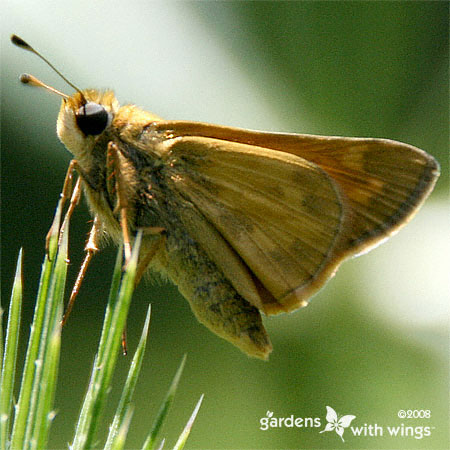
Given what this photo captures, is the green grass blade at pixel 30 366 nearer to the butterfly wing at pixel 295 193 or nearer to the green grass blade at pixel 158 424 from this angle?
the green grass blade at pixel 158 424

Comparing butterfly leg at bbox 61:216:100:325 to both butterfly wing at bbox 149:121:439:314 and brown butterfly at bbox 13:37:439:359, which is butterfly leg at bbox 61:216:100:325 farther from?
butterfly wing at bbox 149:121:439:314

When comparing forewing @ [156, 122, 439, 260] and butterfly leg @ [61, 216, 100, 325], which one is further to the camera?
forewing @ [156, 122, 439, 260]

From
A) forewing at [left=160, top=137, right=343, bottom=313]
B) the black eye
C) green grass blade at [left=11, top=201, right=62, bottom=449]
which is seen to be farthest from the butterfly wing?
green grass blade at [left=11, top=201, right=62, bottom=449]

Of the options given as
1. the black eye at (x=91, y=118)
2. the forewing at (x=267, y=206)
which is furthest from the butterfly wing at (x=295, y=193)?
the black eye at (x=91, y=118)

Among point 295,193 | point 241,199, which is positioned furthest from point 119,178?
point 295,193

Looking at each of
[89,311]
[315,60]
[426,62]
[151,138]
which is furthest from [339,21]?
[89,311]

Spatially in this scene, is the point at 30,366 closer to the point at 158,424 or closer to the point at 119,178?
the point at 158,424
